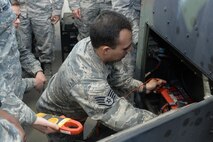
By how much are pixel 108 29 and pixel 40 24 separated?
1.82 metres

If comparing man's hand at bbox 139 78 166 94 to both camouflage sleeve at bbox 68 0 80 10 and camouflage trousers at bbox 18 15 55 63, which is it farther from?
camouflage sleeve at bbox 68 0 80 10

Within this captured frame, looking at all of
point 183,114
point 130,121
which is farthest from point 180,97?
point 183,114

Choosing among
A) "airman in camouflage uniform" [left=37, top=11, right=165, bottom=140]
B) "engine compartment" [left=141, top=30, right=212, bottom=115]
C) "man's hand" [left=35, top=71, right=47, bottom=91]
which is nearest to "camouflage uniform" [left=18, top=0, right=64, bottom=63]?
"man's hand" [left=35, top=71, right=47, bottom=91]

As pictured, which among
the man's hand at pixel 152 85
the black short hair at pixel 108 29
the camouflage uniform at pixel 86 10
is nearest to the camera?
the black short hair at pixel 108 29

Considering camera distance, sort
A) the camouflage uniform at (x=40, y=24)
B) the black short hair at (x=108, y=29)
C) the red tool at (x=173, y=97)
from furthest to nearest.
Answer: the camouflage uniform at (x=40, y=24)
the red tool at (x=173, y=97)
the black short hair at (x=108, y=29)

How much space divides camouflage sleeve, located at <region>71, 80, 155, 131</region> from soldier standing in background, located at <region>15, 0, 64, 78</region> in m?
1.82

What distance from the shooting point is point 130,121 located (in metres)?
1.48

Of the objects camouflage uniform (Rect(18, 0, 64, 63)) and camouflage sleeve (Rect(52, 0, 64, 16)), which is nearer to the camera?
camouflage uniform (Rect(18, 0, 64, 63))

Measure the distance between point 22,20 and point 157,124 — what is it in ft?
8.29

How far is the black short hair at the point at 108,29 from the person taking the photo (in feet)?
4.85

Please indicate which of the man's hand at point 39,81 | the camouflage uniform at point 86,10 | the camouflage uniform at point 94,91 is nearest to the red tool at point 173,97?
the camouflage uniform at point 94,91

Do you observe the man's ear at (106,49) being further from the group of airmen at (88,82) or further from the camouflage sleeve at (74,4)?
the camouflage sleeve at (74,4)

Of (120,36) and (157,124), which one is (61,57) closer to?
(120,36)

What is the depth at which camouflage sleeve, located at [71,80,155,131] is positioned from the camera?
146cm
